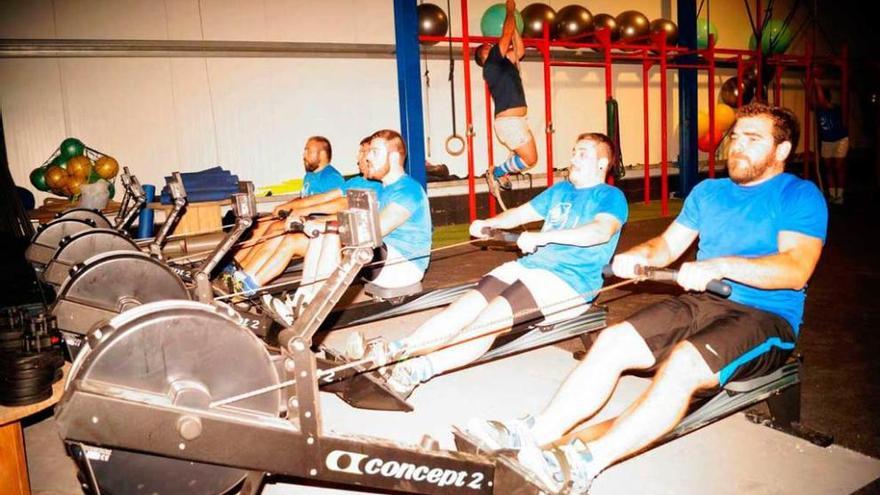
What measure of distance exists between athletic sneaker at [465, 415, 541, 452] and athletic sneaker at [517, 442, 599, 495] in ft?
0.17

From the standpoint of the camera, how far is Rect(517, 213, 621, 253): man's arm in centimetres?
285

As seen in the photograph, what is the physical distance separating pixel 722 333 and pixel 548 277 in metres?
0.98

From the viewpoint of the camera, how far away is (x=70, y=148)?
752 cm

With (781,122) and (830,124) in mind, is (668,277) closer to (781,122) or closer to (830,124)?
(781,122)

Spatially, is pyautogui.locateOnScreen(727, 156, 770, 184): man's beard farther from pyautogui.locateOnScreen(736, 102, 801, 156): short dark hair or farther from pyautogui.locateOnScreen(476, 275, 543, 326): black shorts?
pyautogui.locateOnScreen(476, 275, 543, 326): black shorts

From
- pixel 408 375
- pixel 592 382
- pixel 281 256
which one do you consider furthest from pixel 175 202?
pixel 592 382

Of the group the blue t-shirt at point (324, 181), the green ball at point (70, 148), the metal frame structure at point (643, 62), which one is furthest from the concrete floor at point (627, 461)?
the green ball at point (70, 148)

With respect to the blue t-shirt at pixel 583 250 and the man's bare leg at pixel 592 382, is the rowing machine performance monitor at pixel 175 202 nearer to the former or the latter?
the blue t-shirt at pixel 583 250

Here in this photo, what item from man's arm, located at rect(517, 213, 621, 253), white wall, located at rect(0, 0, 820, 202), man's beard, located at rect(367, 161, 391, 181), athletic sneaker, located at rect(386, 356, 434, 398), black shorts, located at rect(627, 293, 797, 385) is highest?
white wall, located at rect(0, 0, 820, 202)

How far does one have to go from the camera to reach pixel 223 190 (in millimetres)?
7246

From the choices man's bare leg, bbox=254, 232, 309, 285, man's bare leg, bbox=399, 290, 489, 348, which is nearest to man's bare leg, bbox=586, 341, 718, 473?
man's bare leg, bbox=399, 290, 489, 348

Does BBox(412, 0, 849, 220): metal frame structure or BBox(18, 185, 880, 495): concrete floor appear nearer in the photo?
BBox(18, 185, 880, 495): concrete floor

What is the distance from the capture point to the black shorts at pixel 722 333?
6.82 ft

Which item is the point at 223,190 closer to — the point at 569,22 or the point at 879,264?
the point at 569,22
